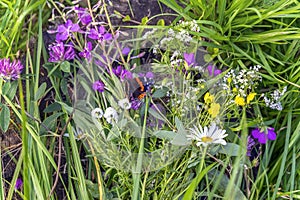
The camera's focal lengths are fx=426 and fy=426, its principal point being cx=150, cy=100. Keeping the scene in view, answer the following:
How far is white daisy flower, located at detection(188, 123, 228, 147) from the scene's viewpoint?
Result: 90cm

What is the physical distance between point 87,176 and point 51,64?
31 cm

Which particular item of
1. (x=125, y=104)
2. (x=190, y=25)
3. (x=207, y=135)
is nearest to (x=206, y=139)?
(x=207, y=135)

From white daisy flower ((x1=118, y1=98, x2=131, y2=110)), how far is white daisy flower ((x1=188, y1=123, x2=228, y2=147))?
0.15 meters

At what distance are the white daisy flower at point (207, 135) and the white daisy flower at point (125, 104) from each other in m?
0.15

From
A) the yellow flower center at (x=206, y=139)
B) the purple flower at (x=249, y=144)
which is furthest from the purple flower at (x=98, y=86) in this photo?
the purple flower at (x=249, y=144)

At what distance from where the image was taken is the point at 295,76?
1158 millimetres

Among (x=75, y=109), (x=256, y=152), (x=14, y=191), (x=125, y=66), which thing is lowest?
(x=14, y=191)

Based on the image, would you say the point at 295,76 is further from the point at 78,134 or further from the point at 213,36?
the point at 78,134

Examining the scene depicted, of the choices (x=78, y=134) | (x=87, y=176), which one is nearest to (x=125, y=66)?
(x=78, y=134)

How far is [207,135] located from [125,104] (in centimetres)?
19

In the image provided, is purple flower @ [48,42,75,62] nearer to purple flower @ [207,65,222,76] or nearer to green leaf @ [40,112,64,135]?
green leaf @ [40,112,64,135]

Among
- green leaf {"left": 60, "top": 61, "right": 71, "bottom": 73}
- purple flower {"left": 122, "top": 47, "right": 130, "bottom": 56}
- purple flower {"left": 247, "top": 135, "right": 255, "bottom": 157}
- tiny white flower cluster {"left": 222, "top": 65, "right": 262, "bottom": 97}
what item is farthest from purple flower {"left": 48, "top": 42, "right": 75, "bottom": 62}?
purple flower {"left": 247, "top": 135, "right": 255, "bottom": 157}

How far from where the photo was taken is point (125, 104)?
95 centimetres

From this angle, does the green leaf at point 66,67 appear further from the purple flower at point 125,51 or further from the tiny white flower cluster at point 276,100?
the tiny white flower cluster at point 276,100
